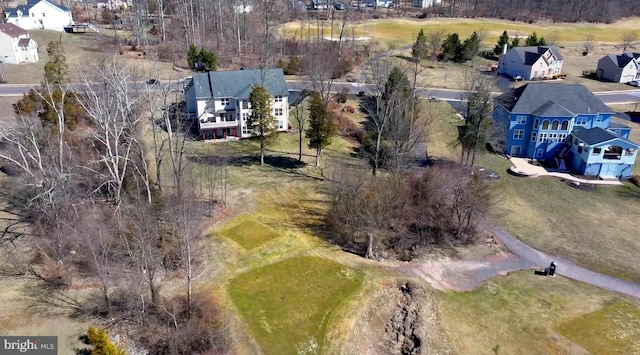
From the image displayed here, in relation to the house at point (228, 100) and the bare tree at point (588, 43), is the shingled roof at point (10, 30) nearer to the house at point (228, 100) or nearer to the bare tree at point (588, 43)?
the house at point (228, 100)

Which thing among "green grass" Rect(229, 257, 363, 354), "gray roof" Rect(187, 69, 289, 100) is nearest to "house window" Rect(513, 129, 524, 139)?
"gray roof" Rect(187, 69, 289, 100)

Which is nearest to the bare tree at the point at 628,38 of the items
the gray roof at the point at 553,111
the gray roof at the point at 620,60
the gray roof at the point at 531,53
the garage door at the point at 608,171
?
the gray roof at the point at 620,60

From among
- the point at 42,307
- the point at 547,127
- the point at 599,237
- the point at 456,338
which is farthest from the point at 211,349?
the point at 547,127

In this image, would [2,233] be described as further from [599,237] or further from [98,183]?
[599,237]

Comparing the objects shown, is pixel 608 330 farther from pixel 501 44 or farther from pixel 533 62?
pixel 501 44

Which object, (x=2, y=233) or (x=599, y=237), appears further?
(x=599, y=237)

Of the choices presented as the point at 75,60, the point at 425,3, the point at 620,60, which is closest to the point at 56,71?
the point at 75,60
